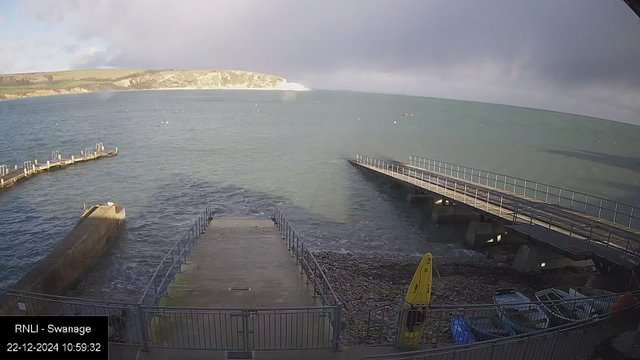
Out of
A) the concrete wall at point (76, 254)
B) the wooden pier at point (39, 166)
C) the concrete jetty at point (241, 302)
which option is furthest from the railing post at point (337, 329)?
the wooden pier at point (39, 166)

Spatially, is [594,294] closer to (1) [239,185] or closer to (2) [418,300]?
(2) [418,300]

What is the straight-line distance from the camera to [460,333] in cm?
1183

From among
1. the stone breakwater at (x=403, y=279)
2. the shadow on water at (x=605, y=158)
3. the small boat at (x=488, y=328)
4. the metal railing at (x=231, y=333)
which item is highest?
the shadow on water at (x=605, y=158)

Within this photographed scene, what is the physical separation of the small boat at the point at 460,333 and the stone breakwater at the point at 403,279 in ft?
10.2

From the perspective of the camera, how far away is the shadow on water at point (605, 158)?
6309 cm

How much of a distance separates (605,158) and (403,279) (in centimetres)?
6785

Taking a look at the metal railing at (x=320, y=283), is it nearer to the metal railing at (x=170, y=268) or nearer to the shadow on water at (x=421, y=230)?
the metal railing at (x=170, y=268)

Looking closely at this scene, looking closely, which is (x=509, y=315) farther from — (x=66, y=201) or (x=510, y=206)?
(x=66, y=201)

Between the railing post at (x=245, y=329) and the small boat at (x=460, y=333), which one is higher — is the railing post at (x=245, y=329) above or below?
above

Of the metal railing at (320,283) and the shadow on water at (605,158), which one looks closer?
the metal railing at (320,283)

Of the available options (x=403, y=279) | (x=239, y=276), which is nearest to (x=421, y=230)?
(x=403, y=279)

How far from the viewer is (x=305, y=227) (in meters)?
29.0

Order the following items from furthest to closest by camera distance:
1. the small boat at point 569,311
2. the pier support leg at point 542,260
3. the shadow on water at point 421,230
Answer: the shadow on water at point 421,230, the pier support leg at point 542,260, the small boat at point 569,311

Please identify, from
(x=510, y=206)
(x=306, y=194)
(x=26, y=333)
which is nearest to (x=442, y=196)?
(x=510, y=206)
